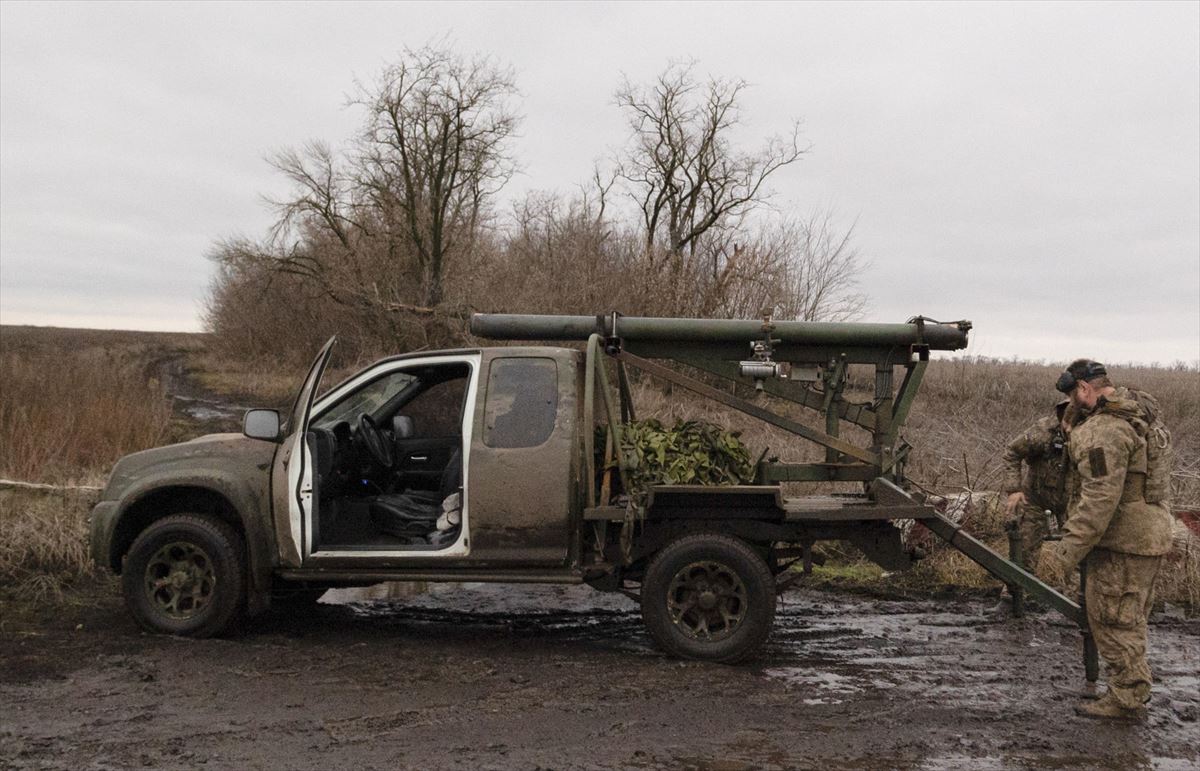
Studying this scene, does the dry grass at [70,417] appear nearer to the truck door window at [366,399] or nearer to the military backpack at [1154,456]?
the truck door window at [366,399]

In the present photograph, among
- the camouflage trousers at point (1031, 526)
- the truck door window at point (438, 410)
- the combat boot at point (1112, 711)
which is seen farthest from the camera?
the truck door window at point (438, 410)

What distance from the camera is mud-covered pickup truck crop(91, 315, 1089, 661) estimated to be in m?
6.17

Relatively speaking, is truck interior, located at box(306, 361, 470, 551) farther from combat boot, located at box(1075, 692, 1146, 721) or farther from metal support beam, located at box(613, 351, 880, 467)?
combat boot, located at box(1075, 692, 1146, 721)

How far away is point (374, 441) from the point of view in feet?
23.5

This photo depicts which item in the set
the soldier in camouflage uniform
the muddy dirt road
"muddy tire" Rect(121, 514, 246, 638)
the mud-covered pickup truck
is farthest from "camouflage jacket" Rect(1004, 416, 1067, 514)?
"muddy tire" Rect(121, 514, 246, 638)

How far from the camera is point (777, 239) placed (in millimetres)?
20250

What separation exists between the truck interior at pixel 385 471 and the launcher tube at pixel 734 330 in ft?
1.96

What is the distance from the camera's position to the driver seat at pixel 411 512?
272 inches

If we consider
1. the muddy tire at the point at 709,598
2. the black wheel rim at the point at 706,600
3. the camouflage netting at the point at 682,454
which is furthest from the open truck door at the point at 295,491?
the black wheel rim at the point at 706,600

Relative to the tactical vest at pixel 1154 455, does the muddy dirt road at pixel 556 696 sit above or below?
below

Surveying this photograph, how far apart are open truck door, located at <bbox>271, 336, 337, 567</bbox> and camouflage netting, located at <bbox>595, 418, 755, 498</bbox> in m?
1.87

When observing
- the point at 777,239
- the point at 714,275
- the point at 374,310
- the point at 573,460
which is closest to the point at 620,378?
the point at 573,460

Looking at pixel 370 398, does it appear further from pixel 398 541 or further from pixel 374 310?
pixel 374 310

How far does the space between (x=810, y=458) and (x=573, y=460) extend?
6795 mm
